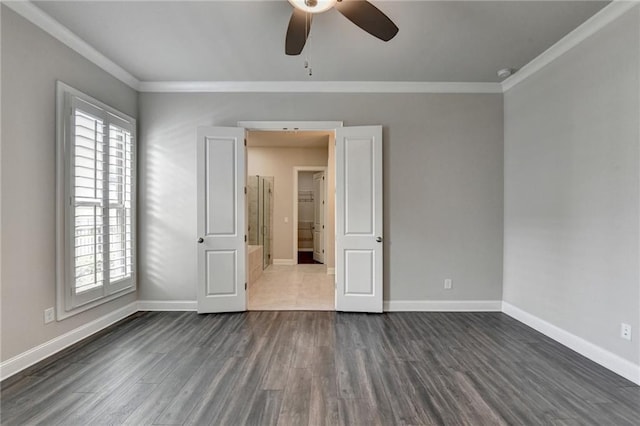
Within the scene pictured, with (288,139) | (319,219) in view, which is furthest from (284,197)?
(288,139)

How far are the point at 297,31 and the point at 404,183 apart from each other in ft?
7.56

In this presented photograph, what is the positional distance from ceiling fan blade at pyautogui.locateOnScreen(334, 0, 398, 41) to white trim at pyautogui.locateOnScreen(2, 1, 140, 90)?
2542 mm

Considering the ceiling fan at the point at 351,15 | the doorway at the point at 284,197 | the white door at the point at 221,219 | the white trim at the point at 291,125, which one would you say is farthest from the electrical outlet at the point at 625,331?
the doorway at the point at 284,197

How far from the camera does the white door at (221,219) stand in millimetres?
3752

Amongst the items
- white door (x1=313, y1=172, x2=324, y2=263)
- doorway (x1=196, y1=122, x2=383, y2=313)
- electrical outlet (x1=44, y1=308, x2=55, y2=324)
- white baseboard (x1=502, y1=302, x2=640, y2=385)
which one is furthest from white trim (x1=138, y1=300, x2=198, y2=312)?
white door (x1=313, y1=172, x2=324, y2=263)

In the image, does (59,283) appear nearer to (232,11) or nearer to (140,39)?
(140,39)

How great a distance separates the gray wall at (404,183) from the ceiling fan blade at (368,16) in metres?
1.74

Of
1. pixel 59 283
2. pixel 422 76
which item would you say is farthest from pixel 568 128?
pixel 59 283

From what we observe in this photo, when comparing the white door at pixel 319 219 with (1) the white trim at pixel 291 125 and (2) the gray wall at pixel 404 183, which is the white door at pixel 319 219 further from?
(2) the gray wall at pixel 404 183

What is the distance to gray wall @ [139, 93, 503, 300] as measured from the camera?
3.90 metres

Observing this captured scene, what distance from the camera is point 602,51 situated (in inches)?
101

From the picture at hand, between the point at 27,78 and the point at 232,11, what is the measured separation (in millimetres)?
1808

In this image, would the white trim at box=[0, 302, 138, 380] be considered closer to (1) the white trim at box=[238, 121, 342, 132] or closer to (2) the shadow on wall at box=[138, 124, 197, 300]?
(2) the shadow on wall at box=[138, 124, 197, 300]

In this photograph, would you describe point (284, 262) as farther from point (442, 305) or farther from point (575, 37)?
point (575, 37)
